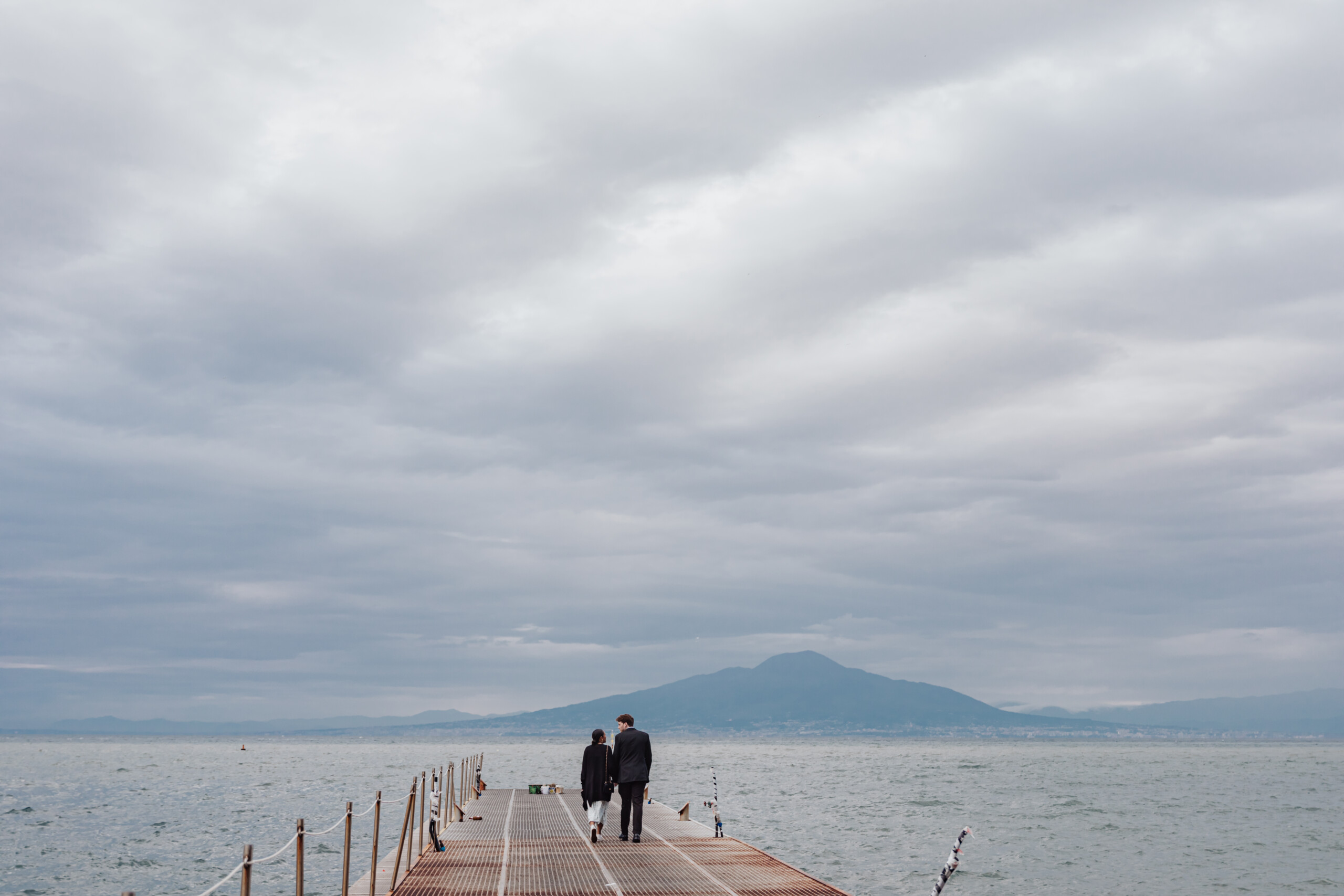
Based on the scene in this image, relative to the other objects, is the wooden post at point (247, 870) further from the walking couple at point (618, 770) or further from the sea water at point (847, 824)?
the sea water at point (847, 824)

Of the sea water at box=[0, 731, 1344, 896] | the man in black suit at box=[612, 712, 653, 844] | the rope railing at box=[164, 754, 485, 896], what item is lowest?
the sea water at box=[0, 731, 1344, 896]

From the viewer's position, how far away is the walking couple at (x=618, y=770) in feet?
69.6

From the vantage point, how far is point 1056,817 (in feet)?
189

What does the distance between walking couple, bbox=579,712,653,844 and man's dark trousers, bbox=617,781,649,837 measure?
0.03 feet

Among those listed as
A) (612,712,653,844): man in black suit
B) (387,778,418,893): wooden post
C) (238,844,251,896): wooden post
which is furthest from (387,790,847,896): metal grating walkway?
(238,844,251,896): wooden post

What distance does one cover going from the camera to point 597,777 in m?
21.5

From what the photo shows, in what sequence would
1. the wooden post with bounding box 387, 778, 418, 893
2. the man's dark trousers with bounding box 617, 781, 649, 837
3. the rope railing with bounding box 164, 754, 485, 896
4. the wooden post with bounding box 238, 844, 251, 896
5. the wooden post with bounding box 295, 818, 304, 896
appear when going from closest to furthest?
the wooden post with bounding box 238, 844, 251, 896
the rope railing with bounding box 164, 754, 485, 896
the wooden post with bounding box 295, 818, 304, 896
the wooden post with bounding box 387, 778, 418, 893
the man's dark trousers with bounding box 617, 781, 649, 837

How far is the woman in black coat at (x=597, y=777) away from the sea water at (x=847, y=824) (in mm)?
11770

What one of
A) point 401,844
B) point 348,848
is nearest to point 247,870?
point 348,848

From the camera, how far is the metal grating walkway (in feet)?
55.3

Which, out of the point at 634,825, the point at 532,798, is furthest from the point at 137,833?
the point at 634,825

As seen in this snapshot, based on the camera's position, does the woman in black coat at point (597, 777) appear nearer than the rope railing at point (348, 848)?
No

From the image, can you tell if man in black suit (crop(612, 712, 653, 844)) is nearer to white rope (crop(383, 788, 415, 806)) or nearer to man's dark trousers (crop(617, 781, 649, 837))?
man's dark trousers (crop(617, 781, 649, 837))

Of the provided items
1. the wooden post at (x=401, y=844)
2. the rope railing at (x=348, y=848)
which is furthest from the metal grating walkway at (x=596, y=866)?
the rope railing at (x=348, y=848)
